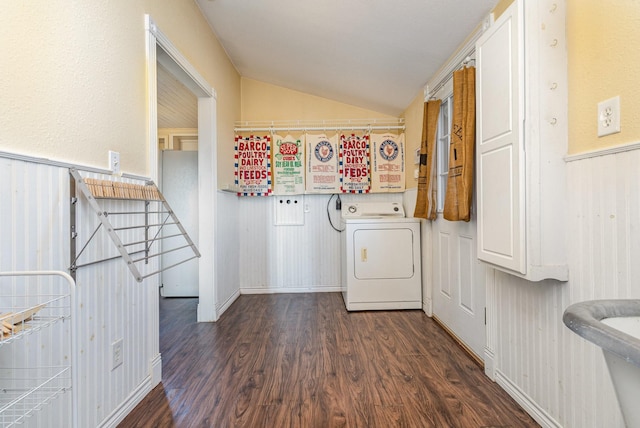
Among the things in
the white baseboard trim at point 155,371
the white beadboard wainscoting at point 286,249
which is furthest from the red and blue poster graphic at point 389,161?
the white baseboard trim at point 155,371

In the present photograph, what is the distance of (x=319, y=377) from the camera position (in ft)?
5.88

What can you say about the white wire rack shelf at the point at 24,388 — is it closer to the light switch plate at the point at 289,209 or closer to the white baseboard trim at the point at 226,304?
the white baseboard trim at the point at 226,304

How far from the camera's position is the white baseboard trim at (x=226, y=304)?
2859 millimetres

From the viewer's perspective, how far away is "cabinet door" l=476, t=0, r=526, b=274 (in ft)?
4.13

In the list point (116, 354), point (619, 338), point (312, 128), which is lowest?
point (116, 354)

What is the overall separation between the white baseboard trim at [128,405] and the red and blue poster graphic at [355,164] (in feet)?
8.35

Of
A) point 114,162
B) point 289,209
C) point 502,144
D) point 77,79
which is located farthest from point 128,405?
point 289,209

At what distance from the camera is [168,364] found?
2.00 meters

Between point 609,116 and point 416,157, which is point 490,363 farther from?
point 416,157

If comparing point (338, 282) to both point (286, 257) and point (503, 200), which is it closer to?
point (286, 257)

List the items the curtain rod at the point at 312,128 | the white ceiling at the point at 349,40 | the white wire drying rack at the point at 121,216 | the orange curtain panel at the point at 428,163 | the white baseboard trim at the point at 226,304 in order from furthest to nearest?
the curtain rod at the point at 312,128 < the white baseboard trim at the point at 226,304 < the orange curtain panel at the point at 428,163 < the white ceiling at the point at 349,40 < the white wire drying rack at the point at 121,216

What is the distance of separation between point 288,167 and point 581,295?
9.44ft

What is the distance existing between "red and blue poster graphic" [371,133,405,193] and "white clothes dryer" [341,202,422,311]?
64 centimetres

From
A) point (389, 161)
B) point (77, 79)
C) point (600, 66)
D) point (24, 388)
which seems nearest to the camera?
point (24, 388)
